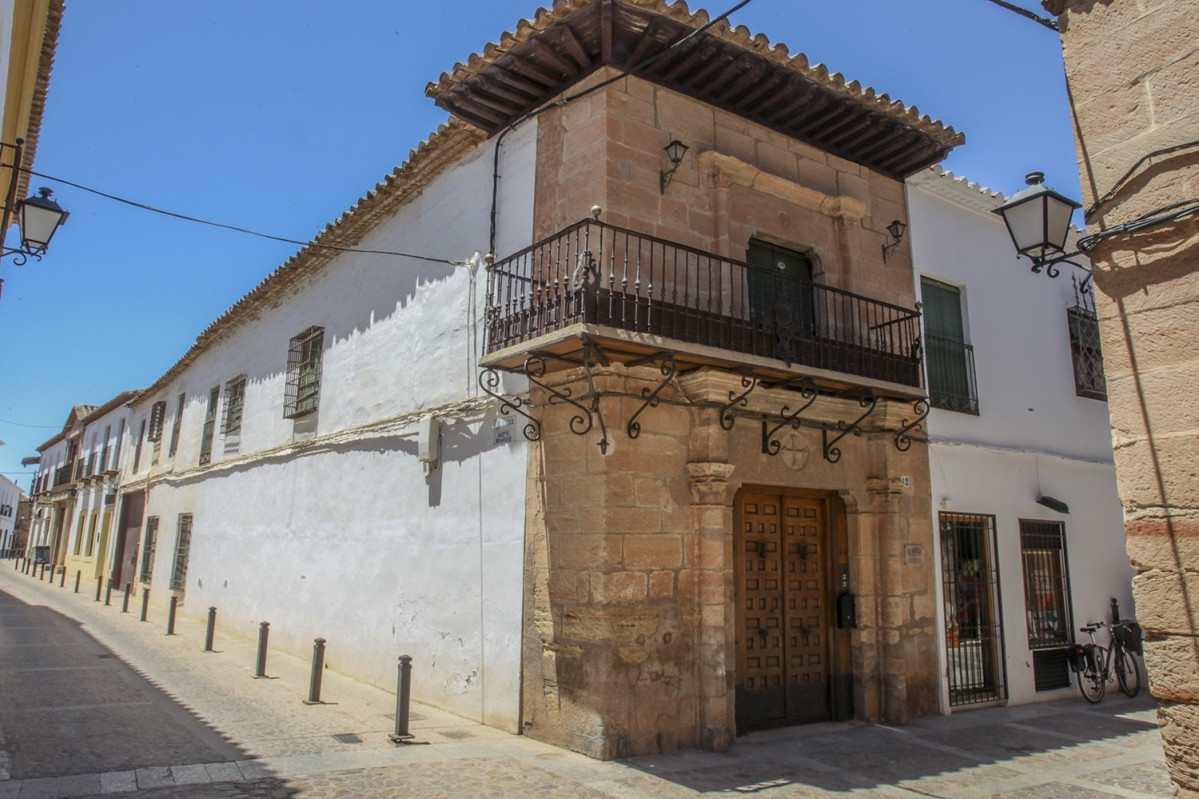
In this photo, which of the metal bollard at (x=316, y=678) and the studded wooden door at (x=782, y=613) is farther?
the metal bollard at (x=316, y=678)

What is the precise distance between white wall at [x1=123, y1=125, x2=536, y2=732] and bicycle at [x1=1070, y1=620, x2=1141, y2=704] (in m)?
6.84

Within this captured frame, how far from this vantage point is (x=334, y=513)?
31.3ft

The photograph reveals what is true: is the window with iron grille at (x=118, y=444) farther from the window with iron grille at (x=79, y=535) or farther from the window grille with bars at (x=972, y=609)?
the window grille with bars at (x=972, y=609)

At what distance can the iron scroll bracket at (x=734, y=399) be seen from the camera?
6.39 meters

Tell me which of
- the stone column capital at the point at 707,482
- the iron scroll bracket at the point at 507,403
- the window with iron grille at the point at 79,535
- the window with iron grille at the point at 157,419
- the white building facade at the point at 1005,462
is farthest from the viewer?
the window with iron grille at the point at 79,535

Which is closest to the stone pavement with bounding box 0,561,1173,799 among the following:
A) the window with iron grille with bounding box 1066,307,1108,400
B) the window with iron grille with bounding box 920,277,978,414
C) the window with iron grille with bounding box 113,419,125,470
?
the window with iron grille with bounding box 920,277,978,414

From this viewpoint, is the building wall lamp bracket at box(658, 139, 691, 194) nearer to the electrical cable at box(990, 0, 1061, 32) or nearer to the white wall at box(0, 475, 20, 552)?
the electrical cable at box(990, 0, 1061, 32)

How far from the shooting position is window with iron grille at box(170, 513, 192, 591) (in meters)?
15.0

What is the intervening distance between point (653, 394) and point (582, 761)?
2.74m

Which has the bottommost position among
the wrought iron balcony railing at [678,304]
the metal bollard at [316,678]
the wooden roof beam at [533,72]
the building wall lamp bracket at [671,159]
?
the metal bollard at [316,678]

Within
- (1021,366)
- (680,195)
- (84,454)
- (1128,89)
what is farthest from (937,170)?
(84,454)

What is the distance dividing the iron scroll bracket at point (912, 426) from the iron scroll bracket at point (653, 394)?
9.30ft

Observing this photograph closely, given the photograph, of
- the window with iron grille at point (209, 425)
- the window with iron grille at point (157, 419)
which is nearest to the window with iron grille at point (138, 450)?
the window with iron grille at point (157, 419)

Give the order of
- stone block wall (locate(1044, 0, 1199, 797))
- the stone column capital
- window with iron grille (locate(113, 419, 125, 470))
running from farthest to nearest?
window with iron grille (locate(113, 419, 125, 470)) → the stone column capital → stone block wall (locate(1044, 0, 1199, 797))
